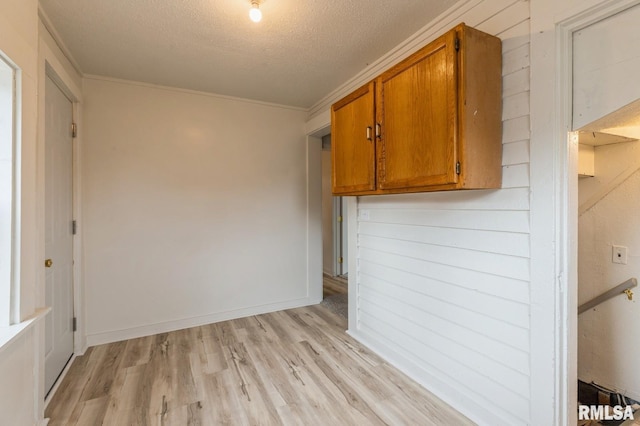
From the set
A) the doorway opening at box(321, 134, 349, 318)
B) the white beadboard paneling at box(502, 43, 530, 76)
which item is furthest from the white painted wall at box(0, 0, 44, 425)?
the doorway opening at box(321, 134, 349, 318)

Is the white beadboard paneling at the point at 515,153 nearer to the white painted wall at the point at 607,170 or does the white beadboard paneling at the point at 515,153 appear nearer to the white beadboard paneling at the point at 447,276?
the white beadboard paneling at the point at 447,276

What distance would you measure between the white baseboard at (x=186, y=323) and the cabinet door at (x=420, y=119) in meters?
2.22

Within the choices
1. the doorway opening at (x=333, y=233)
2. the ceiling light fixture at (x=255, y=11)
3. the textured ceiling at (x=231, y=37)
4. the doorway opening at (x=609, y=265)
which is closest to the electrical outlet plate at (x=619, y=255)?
the doorway opening at (x=609, y=265)

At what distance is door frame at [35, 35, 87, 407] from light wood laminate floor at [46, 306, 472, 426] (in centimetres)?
28

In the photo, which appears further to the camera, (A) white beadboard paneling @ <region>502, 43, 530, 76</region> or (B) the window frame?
(A) white beadboard paneling @ <region>502, 43, 530, 76</region>

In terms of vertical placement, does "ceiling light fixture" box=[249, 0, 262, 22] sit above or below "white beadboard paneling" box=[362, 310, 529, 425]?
above

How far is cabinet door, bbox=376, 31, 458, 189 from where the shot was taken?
56.2 inches

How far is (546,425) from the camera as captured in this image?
1.38 meters

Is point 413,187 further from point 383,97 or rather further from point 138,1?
point 138,1

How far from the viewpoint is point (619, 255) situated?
192cm

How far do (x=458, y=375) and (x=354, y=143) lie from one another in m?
1.65

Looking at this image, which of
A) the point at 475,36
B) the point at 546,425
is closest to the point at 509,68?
the point at 475,36

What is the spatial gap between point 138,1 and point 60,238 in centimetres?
174

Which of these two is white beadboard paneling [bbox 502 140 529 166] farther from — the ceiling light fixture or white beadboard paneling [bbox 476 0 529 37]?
the ceiling light fixture
